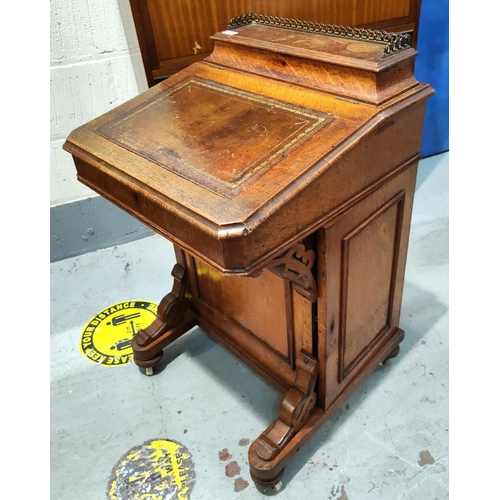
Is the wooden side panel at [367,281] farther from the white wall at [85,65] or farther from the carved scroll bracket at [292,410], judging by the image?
the white wall at [85,65]

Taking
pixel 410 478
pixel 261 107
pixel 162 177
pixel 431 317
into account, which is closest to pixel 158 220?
pixel 162 177

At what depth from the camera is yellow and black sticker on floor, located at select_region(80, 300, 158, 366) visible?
6.59 feet

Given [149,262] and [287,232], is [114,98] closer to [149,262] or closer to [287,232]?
[149,262]

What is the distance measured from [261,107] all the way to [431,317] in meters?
1.28

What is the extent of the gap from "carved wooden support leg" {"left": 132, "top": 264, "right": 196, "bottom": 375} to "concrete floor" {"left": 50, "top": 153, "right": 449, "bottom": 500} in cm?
9

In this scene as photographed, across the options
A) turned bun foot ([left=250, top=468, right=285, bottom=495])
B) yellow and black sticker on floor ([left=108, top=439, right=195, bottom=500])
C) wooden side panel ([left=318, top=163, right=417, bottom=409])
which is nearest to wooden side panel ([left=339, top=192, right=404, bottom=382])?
wooden side panel ([left=318, top=163, right=417, bottom=409])

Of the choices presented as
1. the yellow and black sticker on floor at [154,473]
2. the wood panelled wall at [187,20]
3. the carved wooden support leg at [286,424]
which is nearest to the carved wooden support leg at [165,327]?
the yellow and black sticker on floor at [154,473]

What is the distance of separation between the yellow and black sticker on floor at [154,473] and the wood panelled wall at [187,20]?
151 cm

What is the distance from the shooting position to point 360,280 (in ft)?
4.76

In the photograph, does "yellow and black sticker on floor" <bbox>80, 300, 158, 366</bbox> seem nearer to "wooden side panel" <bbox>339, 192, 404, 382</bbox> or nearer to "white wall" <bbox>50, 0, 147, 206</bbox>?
"white wall" <bbox>50, 0, 147, 206</bbox>

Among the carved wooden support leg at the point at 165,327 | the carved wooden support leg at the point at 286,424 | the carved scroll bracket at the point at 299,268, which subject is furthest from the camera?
the carved wooden support leg at the point at 165,327

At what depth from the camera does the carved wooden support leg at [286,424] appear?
4.70 ft

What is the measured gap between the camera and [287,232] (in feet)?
3.38

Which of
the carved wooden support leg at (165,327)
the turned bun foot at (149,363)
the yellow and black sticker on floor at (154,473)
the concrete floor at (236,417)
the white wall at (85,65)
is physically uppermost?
the white wall at (85,65)
